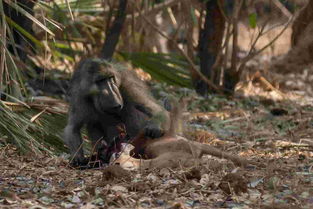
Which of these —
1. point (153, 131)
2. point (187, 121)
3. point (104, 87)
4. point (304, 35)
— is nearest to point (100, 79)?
point (104, 87)

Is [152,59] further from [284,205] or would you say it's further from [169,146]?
[284,205]

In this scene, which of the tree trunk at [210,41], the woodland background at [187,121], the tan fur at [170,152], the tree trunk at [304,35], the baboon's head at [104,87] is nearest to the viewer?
the woodland background at [187,121]

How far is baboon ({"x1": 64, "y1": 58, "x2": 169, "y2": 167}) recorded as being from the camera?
17.3 ft

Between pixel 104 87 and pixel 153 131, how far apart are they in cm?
45

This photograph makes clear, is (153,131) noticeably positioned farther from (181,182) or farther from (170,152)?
(181,182)

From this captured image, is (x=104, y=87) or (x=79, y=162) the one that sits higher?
(x=104, y=87)

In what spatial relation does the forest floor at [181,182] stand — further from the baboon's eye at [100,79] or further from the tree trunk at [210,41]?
the tree trunk at [210,41]

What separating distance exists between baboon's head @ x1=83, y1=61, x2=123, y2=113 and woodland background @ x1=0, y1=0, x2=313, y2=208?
367 millimetres

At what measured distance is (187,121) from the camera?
709 cm

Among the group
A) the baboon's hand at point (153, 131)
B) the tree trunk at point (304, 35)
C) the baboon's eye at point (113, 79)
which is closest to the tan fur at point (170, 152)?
the baboon's hand at point (153, 131)

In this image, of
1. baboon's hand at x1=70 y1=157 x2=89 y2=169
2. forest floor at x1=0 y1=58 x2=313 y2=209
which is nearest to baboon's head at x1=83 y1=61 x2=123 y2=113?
baboon's hand at x1=70 y1=157 x2=89 y2=169

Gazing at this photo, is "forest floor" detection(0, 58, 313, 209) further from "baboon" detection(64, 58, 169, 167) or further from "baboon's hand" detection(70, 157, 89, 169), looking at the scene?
"baboon" detection(64, 58, 169, 167)

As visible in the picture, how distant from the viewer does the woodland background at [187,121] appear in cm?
407

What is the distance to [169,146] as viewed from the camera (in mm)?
5062
